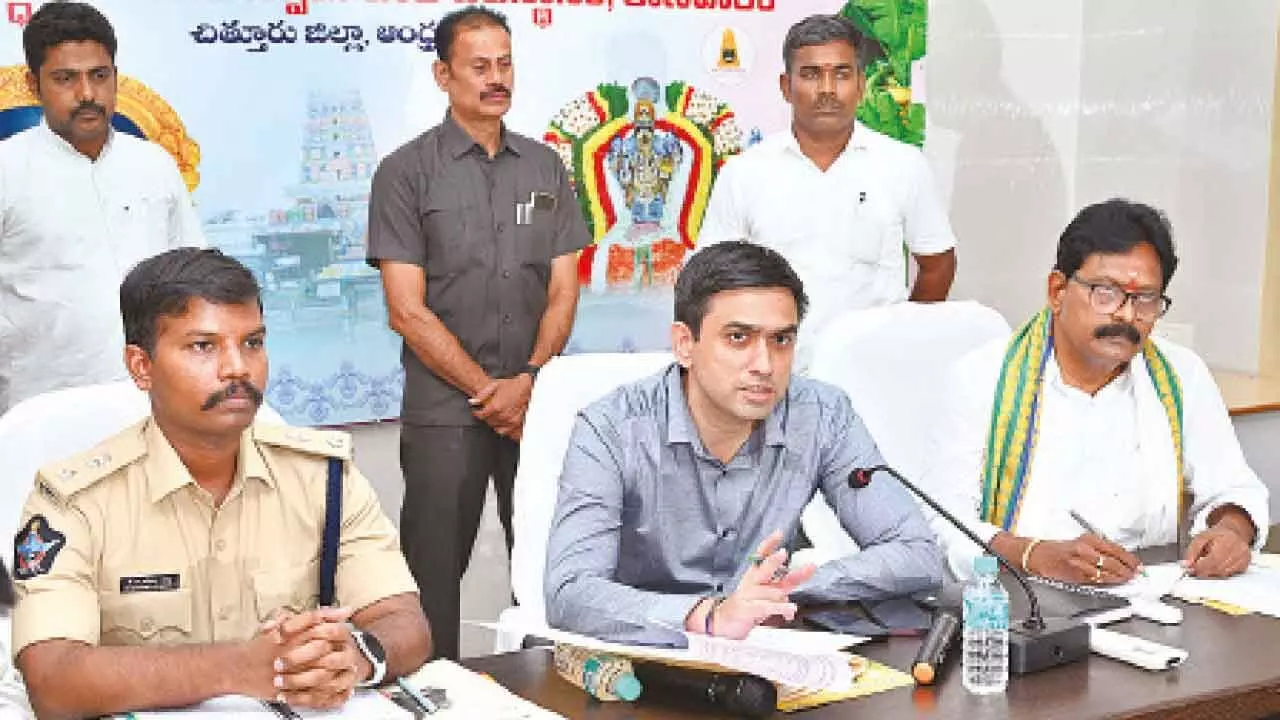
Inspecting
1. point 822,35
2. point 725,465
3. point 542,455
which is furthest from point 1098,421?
point 822,35

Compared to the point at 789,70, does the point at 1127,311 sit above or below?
below

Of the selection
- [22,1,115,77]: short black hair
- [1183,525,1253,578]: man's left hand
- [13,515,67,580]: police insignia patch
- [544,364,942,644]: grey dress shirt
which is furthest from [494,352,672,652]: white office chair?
[22,1,115,77]: short black hair

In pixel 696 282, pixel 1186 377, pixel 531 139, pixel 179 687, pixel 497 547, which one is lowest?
pixel 497 547

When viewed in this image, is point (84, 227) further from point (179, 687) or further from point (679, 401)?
point (179, 687)

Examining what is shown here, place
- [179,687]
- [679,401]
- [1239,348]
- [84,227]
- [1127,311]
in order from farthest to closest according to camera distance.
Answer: [1239,348], [84,227], [1127,311], [679,401], [179,687]

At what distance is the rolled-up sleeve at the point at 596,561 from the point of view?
7.70 feet

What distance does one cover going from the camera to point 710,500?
2754 mm

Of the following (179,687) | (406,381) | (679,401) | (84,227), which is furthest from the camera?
(406,381)

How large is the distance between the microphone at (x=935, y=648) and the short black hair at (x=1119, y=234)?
971mm

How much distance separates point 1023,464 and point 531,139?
1.60 metres

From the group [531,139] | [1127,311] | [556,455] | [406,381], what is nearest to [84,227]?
[406,381]

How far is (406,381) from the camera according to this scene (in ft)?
13.2

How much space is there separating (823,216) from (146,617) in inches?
94.6

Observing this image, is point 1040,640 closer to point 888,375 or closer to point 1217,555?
point 1217,555
